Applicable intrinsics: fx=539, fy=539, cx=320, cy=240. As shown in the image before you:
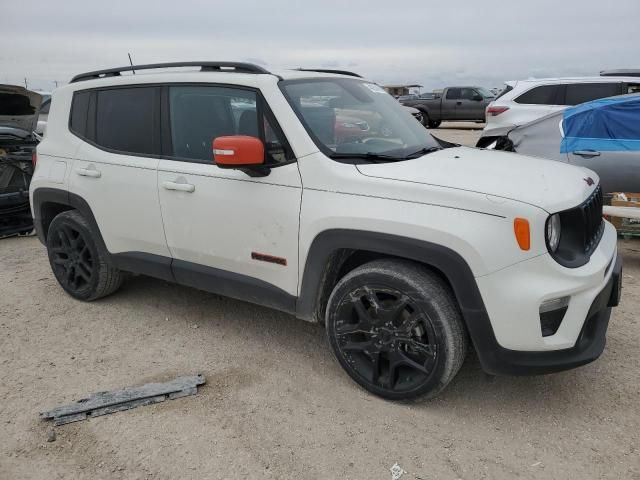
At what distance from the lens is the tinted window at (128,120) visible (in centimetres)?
374

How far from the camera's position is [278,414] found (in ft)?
9.64

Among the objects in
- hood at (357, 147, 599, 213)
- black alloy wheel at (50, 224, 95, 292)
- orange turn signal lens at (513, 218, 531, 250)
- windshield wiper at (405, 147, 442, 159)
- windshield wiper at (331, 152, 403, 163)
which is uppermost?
windshield wiper at (331, 152, 403, 163)

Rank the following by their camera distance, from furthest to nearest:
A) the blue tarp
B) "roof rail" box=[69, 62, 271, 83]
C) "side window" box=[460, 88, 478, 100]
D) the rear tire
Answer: "side window" box=[460, 88, 478, 100]
the blue tarp
the rear tire
"roof rail" box=[69, 62, 271, 83]

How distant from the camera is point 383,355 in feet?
9.82

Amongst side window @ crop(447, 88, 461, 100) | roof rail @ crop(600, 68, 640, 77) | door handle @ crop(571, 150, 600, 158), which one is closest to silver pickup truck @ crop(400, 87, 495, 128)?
side window @ crop(447, 88, 461, 100)

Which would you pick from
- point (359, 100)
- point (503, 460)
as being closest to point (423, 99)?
point (359, 100)

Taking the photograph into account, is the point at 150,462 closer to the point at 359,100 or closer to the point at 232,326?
the point at 232,326

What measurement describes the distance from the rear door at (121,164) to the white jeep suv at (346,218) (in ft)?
0.04

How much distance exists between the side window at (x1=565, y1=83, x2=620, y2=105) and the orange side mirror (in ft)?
27.0

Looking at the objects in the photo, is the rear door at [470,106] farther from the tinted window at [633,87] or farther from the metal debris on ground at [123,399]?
the metal debris on ground at [123,399]

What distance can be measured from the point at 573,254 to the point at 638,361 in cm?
130

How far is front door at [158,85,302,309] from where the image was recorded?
10.2ft

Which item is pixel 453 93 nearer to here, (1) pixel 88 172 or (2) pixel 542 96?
(2) pixel 542 96

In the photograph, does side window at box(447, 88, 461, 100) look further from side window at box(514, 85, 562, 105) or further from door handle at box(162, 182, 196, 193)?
door handle at box(162, 182, 196, 193)
